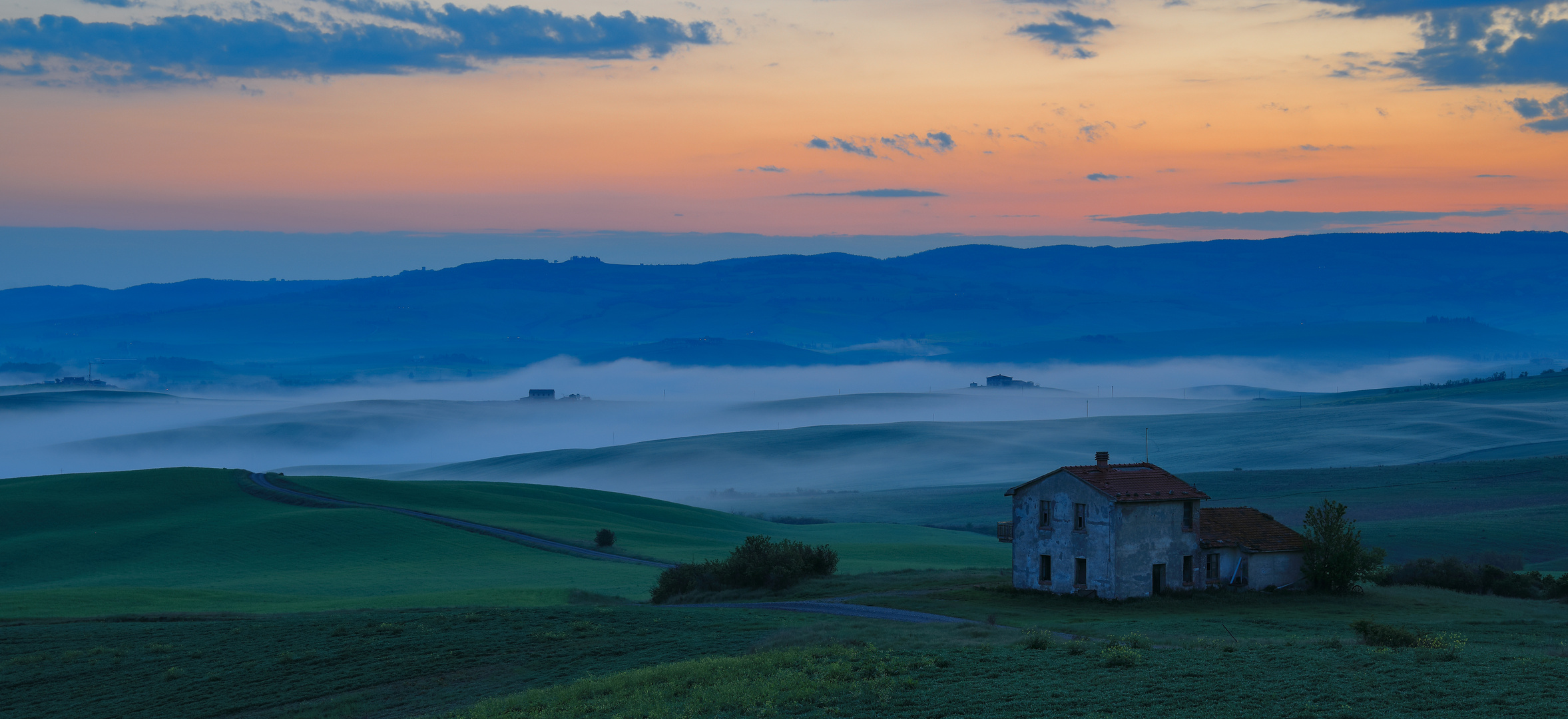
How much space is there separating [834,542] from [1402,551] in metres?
42.1

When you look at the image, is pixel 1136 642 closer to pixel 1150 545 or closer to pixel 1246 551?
pixel 1150 545

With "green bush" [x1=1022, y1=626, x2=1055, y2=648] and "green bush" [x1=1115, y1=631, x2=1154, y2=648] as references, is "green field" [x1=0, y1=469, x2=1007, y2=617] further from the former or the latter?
"green bush" [x1=1115, y1=631, x2=1154, y2=648]

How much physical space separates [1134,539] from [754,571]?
17590 millimetres

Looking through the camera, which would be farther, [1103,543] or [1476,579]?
[1476,579]

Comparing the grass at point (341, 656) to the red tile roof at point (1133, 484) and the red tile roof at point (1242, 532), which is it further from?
the red tile roof at point (1242, 532)

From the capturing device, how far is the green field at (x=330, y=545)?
2539 inches

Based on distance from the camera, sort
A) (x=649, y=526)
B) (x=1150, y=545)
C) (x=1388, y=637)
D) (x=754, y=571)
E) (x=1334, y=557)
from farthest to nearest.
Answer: (x=649, y=526), (x=754, y=571), (x=1334, y=557), (x=1150, y=545), (x=1388, y=637)

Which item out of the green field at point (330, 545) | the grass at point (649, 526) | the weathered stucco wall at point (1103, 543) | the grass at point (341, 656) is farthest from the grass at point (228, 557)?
the weathered stucco wall at point (1103, 543)

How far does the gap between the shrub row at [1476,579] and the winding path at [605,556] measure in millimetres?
24999

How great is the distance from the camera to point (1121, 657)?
103 feet

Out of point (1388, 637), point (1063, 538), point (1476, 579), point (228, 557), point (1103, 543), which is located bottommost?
point (228, 557)

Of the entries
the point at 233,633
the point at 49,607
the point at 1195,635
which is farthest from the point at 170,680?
the point at 1195,635

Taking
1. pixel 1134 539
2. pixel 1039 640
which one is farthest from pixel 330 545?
pixel 1039 640

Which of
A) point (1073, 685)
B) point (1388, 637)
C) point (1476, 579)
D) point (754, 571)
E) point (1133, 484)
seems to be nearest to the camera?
point (1073, 685)
